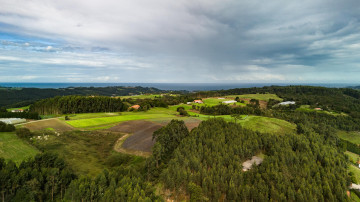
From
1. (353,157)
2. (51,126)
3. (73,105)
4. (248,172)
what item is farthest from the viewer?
(73,105)

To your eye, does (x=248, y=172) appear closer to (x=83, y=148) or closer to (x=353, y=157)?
(x=83, y=148)

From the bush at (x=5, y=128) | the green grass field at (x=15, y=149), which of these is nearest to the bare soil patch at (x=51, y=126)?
the bush at (x=5, y=128)

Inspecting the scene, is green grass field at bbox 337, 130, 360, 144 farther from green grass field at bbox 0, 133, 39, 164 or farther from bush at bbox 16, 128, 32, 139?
bush at bbox 16, 128, 32, 139

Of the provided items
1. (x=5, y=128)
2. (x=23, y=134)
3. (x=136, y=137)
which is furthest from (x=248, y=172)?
(x=5, y=128)

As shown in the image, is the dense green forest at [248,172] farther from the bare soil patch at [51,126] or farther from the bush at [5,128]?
the bush at [5,128]

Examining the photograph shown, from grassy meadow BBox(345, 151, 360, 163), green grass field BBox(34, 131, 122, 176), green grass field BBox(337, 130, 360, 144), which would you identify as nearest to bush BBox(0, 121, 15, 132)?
green grass field BBox(34, 131, 122, 176)
